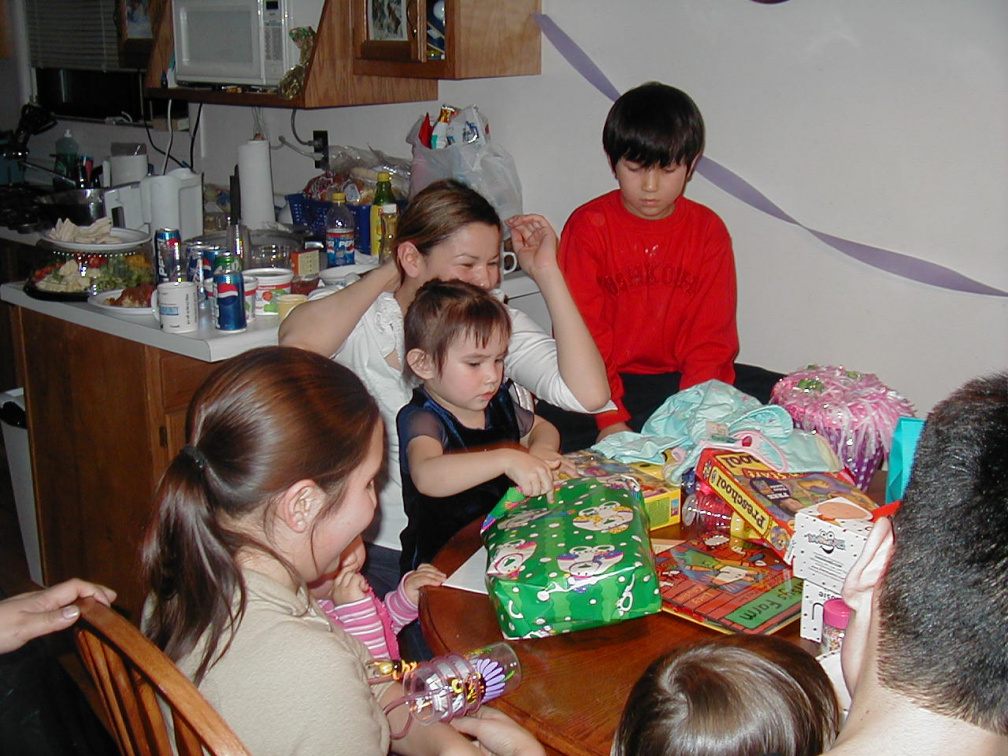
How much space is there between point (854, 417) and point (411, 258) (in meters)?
0.90

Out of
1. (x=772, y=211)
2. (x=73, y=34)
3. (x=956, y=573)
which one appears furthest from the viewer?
(x=73, y=34)

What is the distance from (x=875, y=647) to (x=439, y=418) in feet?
3.33

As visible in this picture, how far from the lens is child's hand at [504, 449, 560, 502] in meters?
1.36

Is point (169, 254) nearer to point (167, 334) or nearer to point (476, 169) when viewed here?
point (167, 334)

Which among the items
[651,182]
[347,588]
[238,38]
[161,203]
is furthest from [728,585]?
[238,38]

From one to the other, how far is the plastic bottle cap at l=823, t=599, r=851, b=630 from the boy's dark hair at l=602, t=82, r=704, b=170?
146 cm

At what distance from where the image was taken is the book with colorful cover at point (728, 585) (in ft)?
3.79

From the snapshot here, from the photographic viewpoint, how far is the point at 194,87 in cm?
345

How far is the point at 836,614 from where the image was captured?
3.43 feet

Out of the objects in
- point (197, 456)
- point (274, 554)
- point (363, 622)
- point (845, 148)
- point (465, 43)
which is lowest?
point (363, 622)

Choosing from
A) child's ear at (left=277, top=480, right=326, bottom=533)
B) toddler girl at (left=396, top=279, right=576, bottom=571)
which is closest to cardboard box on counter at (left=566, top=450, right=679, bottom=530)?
toddler girl at (left=396, top=279, right=576, bottom=571)

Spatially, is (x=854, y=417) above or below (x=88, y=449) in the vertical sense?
above

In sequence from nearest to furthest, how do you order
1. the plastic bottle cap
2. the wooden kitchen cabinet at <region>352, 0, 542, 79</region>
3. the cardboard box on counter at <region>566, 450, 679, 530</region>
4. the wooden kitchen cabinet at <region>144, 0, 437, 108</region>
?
the plastic bottle cap → the cardboard box on counter at <region>566, 450, 679, 530</region> → the wooden kitchen cabinet at <region>352, 0, 542, 79</region> → the wooden kitchen cabinet at <region>144, 0, 437, 108</region>

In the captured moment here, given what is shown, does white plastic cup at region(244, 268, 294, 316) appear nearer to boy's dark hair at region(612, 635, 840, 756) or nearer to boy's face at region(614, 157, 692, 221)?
boy's face at region(614, 157, 692, 221)
